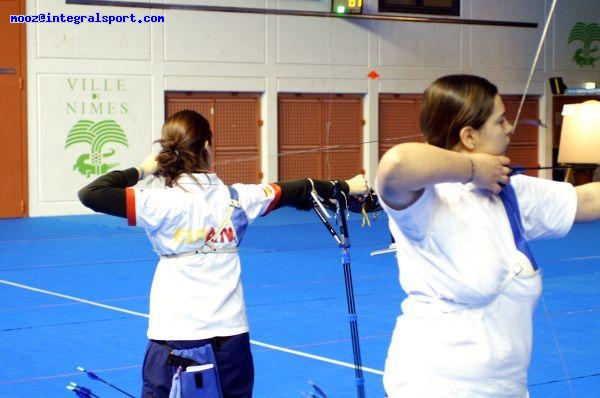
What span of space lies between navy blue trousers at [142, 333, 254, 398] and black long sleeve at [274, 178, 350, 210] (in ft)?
1.84

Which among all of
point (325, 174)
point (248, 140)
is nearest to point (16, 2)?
point (248, 140)

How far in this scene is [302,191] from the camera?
3887mm

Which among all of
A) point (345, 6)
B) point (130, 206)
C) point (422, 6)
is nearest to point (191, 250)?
point (130, 206)

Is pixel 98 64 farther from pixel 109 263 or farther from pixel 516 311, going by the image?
pixel 516 311

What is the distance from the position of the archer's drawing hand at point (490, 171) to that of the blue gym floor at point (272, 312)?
1.31m

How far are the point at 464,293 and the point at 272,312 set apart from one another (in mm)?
6289

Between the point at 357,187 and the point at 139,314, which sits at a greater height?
the point at 357,187

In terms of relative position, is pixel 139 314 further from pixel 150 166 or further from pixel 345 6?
pixel 345 6

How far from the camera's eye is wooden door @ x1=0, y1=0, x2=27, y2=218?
17.2m

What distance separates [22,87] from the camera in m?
17.5

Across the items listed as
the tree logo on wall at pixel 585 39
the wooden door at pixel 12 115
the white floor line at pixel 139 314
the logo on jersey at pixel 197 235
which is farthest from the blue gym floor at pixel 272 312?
the tree logo on wall at pixel 585 39

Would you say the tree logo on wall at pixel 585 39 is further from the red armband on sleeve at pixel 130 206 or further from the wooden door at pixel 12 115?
the red armband on sleeve at pixel 130 206

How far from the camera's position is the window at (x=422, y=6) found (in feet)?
68.7

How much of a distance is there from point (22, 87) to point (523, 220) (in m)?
16.1
